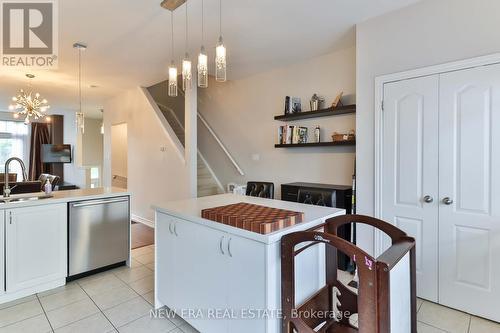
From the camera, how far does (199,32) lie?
3.06 meters

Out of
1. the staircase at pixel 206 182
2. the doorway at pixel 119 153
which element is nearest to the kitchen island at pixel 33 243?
the staircase at pixel 206 182

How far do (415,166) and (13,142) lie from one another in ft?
36.1

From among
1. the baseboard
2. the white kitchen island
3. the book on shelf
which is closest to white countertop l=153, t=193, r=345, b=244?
the white kitchen island

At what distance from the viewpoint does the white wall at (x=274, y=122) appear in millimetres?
3600

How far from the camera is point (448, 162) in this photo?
7.75 feet

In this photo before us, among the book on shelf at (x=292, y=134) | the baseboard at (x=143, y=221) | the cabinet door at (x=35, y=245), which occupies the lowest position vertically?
the baseboard at (x=143, y=221)

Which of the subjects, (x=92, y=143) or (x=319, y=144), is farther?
(x=92, y=143)

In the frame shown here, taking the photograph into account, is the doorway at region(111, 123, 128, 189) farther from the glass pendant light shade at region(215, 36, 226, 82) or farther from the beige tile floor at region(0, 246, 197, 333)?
the glass pendant light shade at region(215, 36, 226, 82)

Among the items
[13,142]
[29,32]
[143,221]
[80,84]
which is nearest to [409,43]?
[29,32]

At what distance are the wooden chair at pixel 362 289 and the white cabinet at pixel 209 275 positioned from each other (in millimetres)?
149

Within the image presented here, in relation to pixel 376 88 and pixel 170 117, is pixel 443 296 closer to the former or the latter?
pixel 376 88

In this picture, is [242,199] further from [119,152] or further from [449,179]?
[119,152]

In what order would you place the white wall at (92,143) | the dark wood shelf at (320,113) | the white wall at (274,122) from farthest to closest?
the white wall at (92,143) < the white wall at (274,122) < the dark wood shelf at (320,113)

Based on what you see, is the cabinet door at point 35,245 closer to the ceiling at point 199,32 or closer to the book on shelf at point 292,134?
the ceiling at point 199,32
